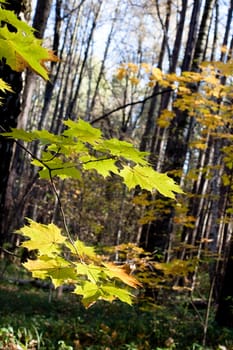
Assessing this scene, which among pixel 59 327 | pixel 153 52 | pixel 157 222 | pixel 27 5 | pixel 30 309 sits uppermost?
pixel 153 52

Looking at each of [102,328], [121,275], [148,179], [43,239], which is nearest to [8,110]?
[43,239]

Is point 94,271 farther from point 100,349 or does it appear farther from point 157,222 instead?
point 157,222

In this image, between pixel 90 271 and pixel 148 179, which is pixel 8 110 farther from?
pixel 90 271

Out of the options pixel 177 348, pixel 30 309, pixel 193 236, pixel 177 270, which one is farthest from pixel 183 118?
pixel 193 236

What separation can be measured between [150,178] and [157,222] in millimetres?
6430

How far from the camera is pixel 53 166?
4.94ft

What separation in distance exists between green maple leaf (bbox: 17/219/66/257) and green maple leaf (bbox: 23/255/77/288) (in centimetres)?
3

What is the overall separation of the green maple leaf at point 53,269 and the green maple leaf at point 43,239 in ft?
0.10

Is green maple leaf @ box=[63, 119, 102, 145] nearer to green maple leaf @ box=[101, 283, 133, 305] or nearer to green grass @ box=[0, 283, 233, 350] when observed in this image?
green maple leaf @ box=[101, 283, 133, 305]

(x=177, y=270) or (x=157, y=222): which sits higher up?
(x=157, y=222)

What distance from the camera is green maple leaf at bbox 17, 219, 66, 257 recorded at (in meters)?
1.38

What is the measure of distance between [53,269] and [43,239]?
17 cm

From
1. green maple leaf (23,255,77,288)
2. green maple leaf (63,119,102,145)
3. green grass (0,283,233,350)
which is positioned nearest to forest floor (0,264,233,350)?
green grass (0,283,233,350)

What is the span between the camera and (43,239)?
1.44 meters
